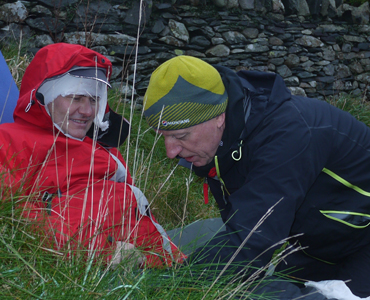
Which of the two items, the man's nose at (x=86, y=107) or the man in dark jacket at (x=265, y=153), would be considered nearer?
the man in dark jacket at (x=265, y=153)

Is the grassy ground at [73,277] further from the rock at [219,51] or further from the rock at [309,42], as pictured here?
the rock at [309,42]

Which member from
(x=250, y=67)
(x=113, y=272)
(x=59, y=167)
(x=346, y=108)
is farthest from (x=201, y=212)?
(x=250, y=67)

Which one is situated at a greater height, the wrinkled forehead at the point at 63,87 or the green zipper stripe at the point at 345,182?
the wrinkled forehead at the point at 63,87

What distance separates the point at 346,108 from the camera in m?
6.82

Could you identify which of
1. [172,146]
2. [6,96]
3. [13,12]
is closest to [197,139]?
[172,146]

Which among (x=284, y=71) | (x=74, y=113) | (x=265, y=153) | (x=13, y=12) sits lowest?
(x=284, y=71)

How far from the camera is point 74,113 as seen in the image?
244cm

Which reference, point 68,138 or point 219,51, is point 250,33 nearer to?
point 219,51

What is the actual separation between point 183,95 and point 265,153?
0.45 meters

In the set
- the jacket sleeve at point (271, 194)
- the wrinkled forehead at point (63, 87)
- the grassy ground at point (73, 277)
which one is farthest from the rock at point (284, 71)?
the grassy ground at point (73, 277)

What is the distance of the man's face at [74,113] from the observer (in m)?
2.41

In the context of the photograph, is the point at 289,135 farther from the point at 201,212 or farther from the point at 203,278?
the point at 201,212

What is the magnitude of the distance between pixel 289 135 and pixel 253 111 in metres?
0.27

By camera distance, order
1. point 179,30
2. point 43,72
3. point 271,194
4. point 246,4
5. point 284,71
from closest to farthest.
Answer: point 271,194 < point 43,72 < point 179,30 < point 246,4 < point 284,71
